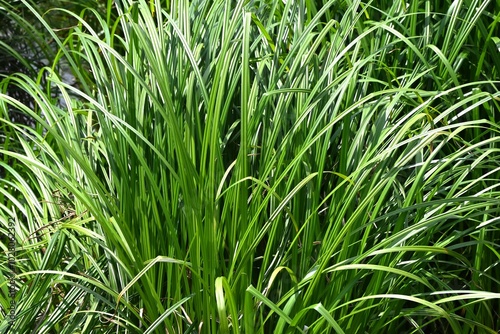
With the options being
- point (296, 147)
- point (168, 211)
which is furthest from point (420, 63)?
point (168, 211)

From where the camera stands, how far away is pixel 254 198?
5.41ft

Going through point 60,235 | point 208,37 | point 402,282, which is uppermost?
point 208,37

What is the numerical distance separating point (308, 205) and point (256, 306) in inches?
10.4

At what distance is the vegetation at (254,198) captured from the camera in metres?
1.59

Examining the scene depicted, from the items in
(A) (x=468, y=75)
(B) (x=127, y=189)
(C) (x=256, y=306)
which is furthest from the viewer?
(A) (x=468, y=75)

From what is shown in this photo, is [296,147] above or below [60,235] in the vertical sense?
above

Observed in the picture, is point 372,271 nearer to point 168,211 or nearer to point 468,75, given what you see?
point 168,211

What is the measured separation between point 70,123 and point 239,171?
0.65 m

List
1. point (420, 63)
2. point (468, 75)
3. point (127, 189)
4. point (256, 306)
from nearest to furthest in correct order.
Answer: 1. point (256, 306)
2. point (127, 189)
3. point (420, 63)
4. point (468, 75)

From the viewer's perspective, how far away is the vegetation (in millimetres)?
1593

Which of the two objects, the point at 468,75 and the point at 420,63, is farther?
the point at 468,75

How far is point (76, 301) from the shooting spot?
1807mm

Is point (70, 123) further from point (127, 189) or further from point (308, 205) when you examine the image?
point (308, 205)

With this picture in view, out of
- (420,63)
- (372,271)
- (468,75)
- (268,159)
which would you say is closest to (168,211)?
(268,159)
